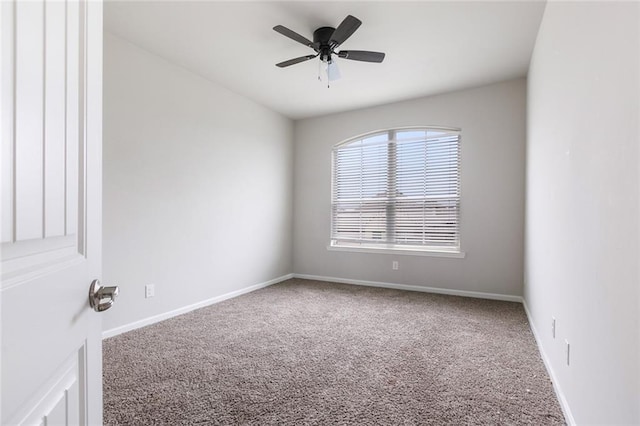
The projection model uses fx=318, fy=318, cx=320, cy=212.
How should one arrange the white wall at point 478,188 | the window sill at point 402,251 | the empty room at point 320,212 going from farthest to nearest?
the window sill at point 402,251 < the white wall at point 478,188 < the empty room at point 320,212

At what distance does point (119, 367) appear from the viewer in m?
2.12

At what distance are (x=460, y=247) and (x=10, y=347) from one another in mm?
4212

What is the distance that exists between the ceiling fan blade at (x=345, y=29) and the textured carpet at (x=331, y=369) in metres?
2.34

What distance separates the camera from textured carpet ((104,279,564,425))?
5.42ft

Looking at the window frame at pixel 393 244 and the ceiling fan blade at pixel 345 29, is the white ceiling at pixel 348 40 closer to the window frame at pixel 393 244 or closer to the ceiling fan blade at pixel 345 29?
the ceiling fan blade at pixel 345 29

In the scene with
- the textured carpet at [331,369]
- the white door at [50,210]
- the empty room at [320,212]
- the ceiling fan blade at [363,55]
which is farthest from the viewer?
the ceiling fan blade at [363,55]

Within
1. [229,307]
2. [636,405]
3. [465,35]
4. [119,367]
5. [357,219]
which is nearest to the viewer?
[636,405]

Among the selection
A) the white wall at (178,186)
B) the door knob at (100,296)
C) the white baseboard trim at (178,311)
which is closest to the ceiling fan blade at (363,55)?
the white wall at (178,186)

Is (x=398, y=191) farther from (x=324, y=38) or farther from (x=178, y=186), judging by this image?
(x=178, y=186)

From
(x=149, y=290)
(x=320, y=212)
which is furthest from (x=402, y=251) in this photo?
(x=149, y=290)

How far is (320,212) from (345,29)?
298 centimetres

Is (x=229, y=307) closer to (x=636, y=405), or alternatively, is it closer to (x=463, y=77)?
(x=636, y=405)

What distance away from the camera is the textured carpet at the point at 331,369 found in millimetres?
1652

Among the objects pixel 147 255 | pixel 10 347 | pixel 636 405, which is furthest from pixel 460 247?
pixel 10 347
